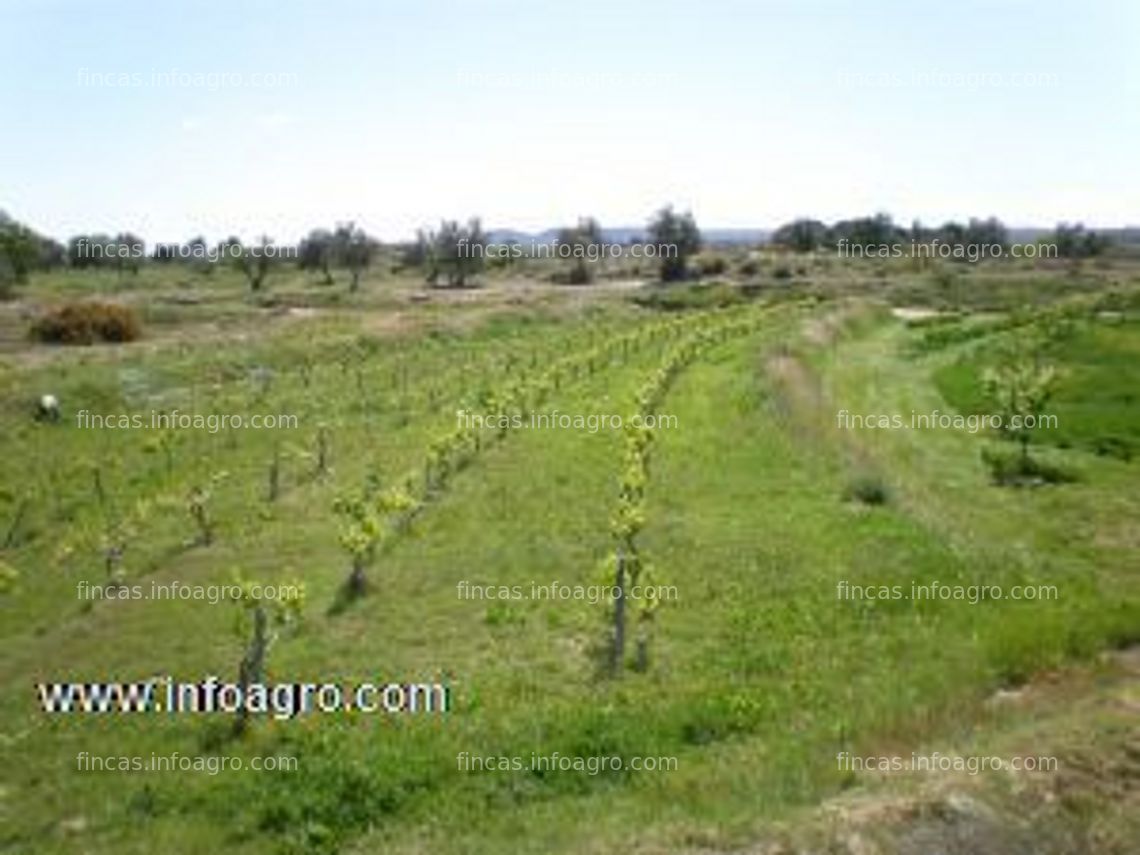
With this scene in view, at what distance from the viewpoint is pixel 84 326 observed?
90875mm

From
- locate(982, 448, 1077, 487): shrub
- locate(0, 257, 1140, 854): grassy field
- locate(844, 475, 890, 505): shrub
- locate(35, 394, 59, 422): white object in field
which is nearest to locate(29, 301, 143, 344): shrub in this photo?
locate(0, 257, 1140, 854): grassy field

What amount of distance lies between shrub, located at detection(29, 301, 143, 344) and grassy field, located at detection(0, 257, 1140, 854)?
55.7 ft

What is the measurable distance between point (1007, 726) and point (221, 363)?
197ft

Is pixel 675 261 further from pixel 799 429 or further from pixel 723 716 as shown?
pixel 723 716

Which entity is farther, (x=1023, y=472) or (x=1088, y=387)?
(x=1088, y=387)

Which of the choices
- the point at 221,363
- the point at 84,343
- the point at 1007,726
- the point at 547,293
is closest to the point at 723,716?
the point at 1007,726

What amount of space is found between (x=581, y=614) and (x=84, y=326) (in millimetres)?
67492

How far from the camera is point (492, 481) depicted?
4391 cm

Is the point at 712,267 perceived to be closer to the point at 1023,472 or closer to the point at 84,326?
the point at 84,326

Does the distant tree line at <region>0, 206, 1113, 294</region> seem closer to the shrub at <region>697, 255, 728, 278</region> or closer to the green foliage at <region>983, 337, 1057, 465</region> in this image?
the shrub at <region>697, 255, 728, 278</region>

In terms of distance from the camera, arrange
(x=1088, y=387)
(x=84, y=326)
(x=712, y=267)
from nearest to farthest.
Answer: (x=1088, y=387) < (x=84, y=326) < (x=712, y=267)

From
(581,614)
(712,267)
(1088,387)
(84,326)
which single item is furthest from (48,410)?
(712,267)

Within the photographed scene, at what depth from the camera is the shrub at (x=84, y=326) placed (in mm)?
90438

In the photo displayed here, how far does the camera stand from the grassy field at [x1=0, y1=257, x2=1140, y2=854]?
70.9 ft
